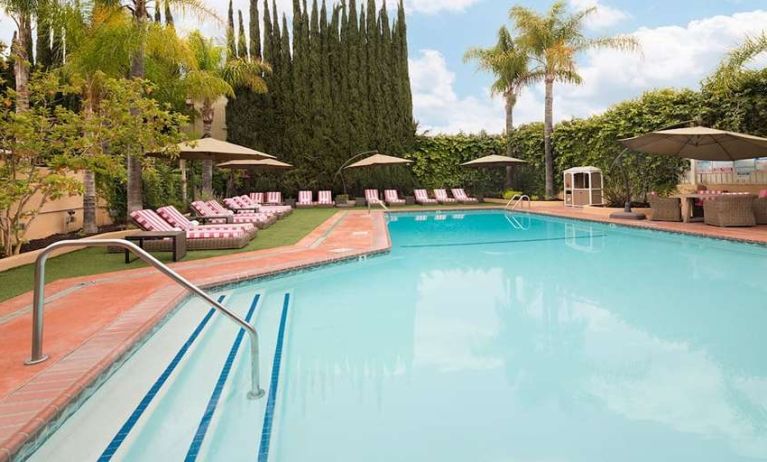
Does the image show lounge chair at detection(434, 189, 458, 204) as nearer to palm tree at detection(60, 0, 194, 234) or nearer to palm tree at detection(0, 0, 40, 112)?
palm tree at detection(60, 0, 194, 234)

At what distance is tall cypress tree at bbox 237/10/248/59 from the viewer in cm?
2581

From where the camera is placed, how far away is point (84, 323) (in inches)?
179

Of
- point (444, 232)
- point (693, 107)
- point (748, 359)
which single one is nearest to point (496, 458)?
point (748, 359)

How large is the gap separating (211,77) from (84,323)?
15.1 meters

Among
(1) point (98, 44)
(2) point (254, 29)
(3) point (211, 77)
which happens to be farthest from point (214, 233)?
(2) point (254, 29)

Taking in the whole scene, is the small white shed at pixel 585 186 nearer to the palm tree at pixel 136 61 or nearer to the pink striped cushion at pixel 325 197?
the pink striped cushion at pixel 325 197

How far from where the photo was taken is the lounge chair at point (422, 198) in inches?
942

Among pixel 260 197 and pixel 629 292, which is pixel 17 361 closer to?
pixel 629 292

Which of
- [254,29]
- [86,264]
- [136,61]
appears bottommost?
[86,264]

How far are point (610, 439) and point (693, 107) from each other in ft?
55.4

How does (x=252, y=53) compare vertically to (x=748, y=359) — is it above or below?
above

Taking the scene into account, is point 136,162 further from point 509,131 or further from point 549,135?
point 509,131

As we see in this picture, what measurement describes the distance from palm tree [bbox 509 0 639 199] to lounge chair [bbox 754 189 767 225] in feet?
36.0

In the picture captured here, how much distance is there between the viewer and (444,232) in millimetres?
13977
